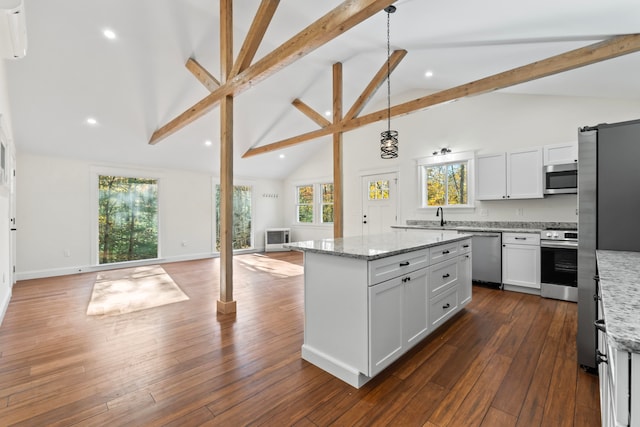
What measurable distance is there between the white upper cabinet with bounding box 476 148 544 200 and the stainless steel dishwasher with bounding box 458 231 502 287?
2.46 ft

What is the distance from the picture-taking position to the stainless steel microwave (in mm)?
3951

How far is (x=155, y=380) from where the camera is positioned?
2.06 m

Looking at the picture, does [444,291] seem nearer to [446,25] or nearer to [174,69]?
[446,25]

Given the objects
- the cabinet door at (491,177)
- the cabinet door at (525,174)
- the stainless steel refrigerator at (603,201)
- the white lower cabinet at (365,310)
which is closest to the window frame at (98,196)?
the white lower cabinet at (365,310)

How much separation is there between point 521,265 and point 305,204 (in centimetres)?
574

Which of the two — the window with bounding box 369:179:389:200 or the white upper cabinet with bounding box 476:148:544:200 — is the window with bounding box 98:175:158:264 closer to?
the window with bounding box 369:179:389:200

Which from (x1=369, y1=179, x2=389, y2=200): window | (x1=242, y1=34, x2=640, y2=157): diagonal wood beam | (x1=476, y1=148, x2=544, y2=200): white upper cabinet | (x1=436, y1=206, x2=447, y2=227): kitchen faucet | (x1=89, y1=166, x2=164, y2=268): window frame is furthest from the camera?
(x1=369, y1=179, x2=389, y2=200): window

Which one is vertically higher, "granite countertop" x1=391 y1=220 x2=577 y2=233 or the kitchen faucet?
the kitchen faucet

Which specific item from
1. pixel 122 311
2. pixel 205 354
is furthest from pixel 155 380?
pixel 122 311

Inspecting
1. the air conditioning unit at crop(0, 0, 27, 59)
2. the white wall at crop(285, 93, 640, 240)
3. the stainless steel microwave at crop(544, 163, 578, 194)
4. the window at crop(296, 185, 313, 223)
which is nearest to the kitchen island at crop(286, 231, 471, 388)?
the air conditioning unit at crop(0, 0, 27, 59)

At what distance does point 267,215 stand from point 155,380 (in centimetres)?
684

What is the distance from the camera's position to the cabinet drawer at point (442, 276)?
261cm

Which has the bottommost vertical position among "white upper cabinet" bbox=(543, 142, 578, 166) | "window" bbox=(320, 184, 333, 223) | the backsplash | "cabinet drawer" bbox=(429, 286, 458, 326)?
"cabinet drawer" bbox=(429, 286, 458, 326)

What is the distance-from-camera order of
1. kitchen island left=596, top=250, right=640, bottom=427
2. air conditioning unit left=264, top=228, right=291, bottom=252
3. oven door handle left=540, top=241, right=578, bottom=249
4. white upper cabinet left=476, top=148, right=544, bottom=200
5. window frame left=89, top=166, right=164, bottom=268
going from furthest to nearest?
air conditioning unit left=264, top=228, right=291, bottom=252 < window frame left=89, top=166, right=164, bottom=268 < white upper cabinet left=476, top=148, right=544, bottom=200 < oven door handle left=540, top=241, right=578, bottom=249 < kitchen island left=596, top=250, right=640, bottom=427
